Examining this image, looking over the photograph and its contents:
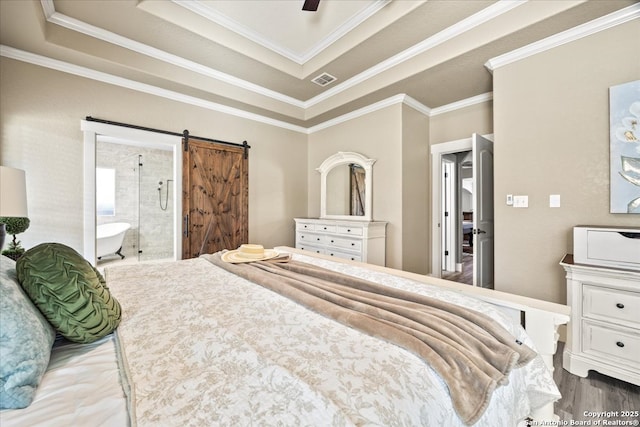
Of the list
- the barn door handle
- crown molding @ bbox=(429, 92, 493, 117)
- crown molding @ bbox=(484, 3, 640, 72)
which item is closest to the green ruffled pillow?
the barn door handle

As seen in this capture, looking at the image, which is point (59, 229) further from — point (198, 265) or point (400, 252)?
point (400, 252)

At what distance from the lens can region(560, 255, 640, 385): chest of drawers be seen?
1.73 m

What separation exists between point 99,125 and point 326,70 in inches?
100

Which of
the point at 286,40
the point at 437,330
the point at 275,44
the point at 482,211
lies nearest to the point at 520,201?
the point at 482,211

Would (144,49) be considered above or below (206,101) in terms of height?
above

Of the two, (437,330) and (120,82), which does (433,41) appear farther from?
(120,82)

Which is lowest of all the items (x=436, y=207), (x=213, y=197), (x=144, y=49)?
(x=436, y=207)

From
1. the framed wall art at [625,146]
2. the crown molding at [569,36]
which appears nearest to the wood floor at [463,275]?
the framed wall art at [625,146]

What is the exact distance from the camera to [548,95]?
92.4 inches

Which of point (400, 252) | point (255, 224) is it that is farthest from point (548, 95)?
point (255, 224)

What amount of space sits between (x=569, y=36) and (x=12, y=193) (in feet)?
13.5

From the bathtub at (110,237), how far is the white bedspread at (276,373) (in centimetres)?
443

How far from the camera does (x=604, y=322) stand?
1.82 metres

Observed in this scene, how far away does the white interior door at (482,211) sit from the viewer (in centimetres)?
283
